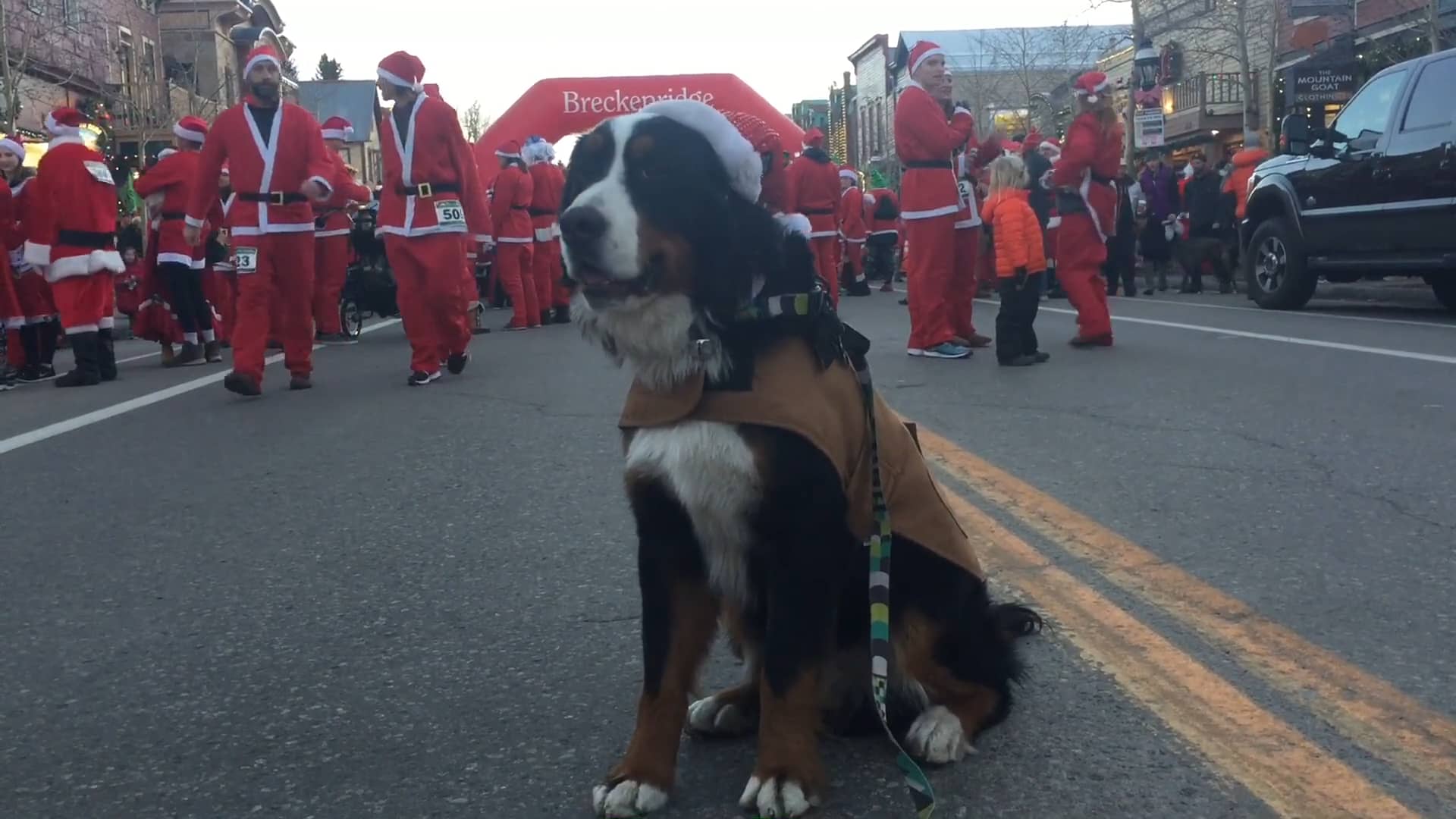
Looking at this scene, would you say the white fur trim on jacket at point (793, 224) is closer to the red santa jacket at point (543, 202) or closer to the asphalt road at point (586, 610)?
the asphalt road at point (586, 610)

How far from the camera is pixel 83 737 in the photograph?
3.28 meters

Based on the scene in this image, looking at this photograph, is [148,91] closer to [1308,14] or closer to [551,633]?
[1308,14]

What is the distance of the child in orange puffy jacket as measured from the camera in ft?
33.2

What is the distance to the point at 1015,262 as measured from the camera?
34.4 feet

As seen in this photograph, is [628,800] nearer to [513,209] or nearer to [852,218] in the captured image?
[513,209]

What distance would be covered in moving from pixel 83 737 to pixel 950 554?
1918 mm

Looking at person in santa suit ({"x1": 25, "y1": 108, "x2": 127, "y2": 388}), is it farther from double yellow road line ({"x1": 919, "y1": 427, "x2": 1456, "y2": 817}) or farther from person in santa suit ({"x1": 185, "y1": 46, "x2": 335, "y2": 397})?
double yellow road line ({"x1": 919, "y1": 427, "x2": 1456, "y2": 817})

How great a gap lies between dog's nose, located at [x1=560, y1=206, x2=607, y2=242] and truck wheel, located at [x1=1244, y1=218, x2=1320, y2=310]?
1265cm

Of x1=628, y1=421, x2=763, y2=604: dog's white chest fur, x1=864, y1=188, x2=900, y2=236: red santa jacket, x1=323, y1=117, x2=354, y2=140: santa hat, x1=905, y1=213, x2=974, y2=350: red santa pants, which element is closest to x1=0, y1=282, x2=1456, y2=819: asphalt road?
x1=628, y1=421, x2=763, y2=604: dog's white chest fur

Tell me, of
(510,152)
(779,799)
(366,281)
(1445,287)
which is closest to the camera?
(779,799)

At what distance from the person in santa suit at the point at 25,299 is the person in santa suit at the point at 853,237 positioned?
12458mm

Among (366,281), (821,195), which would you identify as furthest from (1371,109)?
(366,281)

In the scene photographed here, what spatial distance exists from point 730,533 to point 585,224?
0.61m

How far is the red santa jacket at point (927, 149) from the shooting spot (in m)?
10.5
